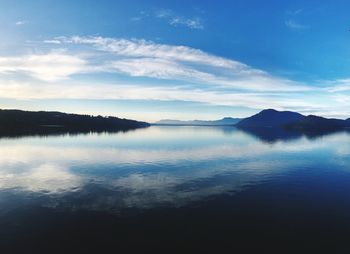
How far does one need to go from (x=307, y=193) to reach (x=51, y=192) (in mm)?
39388

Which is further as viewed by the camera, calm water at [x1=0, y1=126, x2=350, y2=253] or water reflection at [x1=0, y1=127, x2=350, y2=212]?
water reflection at [x1=0, y1=127, x2=350, y2=212]

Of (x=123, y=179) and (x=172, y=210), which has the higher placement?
(x=123, y=179)

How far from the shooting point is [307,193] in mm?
42344

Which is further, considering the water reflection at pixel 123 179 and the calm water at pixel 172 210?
the water reflection at pixel 123 179

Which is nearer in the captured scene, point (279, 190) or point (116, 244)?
point (116, 244)

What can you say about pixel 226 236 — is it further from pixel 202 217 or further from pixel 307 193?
pixel 307 193

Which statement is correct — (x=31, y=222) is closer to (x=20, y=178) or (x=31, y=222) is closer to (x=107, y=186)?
(x=107, y=186)

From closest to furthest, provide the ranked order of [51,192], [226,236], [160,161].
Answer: [226,236] → [51,192] → [160,161]

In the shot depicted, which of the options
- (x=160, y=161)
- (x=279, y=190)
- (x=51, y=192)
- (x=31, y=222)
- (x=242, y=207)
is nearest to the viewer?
(x=31, y=222)

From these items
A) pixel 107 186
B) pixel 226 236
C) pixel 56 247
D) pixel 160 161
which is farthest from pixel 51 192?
pixel 160 161

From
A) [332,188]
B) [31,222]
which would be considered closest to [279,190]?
[332,188]

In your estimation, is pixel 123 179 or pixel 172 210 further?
pixel 123 179

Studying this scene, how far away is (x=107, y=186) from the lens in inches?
1780

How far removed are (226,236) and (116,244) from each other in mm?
10551
